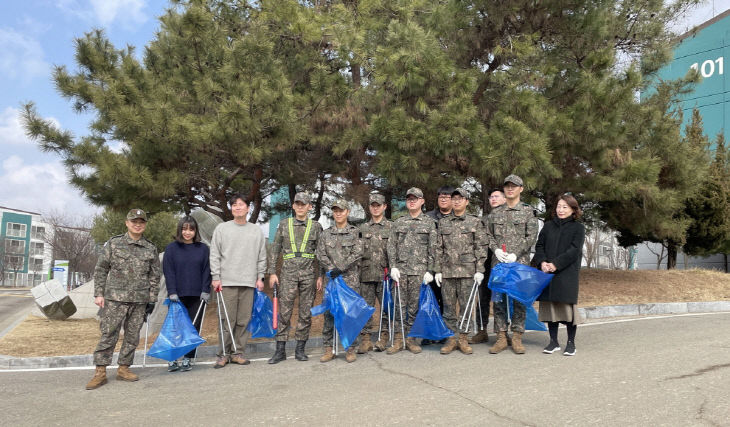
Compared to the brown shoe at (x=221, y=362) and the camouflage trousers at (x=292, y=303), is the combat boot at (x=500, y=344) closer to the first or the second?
the camouflage trousers at (x=292, y=303)

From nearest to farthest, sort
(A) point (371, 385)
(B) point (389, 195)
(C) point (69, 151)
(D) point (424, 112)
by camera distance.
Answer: (A) point (371, 385)
(D) point (424, 112)
(C) point (69, 151)
(B) point (389, 195)

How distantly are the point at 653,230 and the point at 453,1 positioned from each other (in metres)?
7.18

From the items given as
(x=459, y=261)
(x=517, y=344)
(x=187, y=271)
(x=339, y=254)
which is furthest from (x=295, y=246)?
(x=517, y=344)

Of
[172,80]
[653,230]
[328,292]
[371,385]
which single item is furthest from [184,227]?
[653,230]

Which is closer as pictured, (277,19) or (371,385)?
(371,385)

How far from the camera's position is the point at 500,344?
557 centimetres

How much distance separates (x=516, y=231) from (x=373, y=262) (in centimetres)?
164

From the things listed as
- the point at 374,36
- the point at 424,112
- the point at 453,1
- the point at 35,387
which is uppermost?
the point at 453,1

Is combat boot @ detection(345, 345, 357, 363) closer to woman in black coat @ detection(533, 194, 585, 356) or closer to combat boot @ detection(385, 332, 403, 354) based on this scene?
combat boot @ detection(385, 332, 403, 354)

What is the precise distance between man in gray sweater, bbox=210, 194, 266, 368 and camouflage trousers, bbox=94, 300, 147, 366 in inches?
32.6

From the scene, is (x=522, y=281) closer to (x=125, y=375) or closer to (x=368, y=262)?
(x=368, y=262)

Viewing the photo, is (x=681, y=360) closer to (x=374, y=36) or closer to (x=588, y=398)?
(x=588, y=398)

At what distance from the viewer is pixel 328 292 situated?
18.6ft

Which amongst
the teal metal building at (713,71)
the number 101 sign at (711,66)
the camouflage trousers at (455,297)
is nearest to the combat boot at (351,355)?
the camouflage trousers at (455,297)
